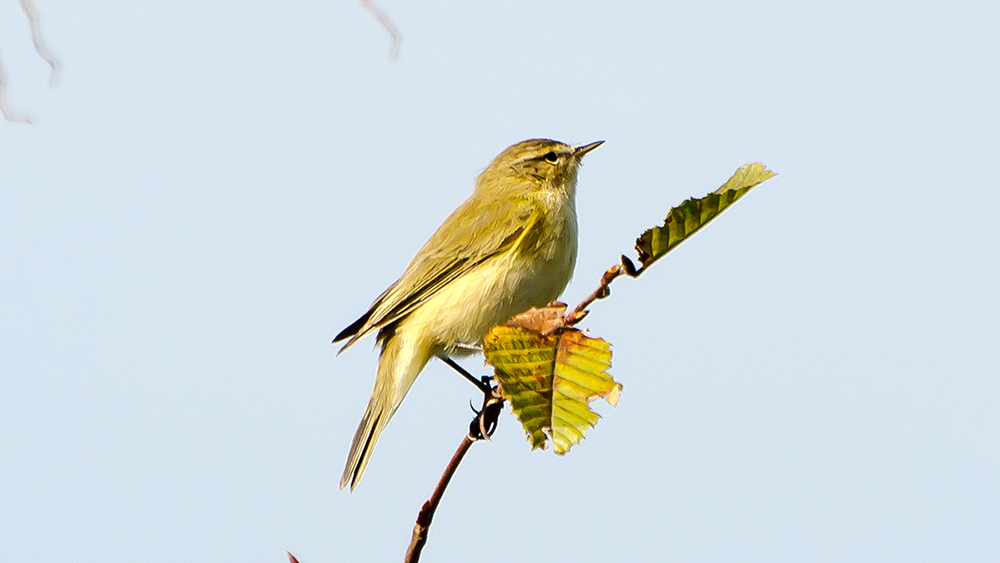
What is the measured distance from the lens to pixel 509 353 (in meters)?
1.97

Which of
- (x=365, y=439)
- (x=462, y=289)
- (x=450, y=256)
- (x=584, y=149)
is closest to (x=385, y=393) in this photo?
(x=365, y=439)

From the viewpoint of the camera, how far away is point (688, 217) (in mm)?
2031

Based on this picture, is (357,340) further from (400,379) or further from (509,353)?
(509,353)

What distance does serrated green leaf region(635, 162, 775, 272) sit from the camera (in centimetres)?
201

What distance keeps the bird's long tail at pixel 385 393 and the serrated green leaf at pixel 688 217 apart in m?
2.62

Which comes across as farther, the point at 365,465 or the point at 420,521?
the point at 365,465

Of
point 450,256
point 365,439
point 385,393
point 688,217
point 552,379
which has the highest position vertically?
point 450,256

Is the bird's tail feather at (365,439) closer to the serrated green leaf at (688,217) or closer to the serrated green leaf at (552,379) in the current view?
the serrated green leaf at (552,379)

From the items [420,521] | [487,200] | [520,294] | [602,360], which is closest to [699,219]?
[602,360]

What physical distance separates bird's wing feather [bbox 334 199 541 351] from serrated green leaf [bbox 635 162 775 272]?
8.46 feet

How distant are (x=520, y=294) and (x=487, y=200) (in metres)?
0.81

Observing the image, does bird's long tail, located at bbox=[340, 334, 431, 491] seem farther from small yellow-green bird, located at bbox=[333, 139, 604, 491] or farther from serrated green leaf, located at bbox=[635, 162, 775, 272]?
serrated green leaf, located at bbox=[635, 162, 775, 272]

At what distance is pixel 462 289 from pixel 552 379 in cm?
268

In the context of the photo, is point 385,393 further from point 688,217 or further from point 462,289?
point 688,217
